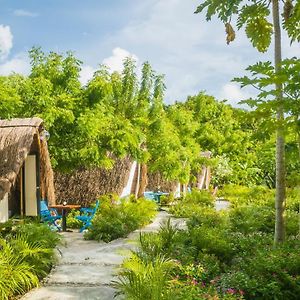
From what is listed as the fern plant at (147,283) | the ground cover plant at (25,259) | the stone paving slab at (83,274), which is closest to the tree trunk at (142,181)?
the ground cover plant at (25,259)

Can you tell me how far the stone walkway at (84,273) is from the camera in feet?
23.0

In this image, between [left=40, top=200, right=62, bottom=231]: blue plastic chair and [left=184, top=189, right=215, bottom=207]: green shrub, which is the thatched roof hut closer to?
[left=40, top=200, right=62, bottom=231]: blue plastic chair

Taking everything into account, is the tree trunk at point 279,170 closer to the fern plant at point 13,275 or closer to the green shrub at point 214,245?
the green shrub at point 214,245

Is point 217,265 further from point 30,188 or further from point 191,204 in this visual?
point 191,204

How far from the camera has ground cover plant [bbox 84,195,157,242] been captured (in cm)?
1178

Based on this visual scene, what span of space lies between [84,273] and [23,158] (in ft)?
13.3

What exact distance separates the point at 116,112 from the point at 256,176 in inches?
596

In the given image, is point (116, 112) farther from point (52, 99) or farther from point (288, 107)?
point (288, 107)

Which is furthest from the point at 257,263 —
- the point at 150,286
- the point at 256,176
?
the point at 256,176

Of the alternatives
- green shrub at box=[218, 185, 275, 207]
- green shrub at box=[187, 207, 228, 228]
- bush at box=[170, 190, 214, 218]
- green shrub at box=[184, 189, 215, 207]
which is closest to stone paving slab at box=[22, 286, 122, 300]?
green shrub at box=[187, 207, 228, 228]

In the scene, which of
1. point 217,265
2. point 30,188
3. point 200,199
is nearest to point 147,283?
point 217,265

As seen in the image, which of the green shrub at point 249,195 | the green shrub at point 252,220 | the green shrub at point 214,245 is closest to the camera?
the green shrub at point 214,245

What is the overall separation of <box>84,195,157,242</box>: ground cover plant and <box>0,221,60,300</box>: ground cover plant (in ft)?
7.85

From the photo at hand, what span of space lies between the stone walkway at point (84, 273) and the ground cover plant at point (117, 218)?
24.7 inches
